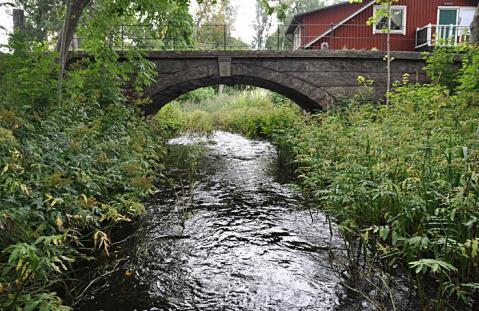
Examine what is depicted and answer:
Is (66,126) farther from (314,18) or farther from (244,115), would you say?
(314,18)

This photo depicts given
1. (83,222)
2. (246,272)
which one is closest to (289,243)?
(246,272)

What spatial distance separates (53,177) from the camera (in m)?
2.71

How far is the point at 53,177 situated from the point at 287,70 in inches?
327

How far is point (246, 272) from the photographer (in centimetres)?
356

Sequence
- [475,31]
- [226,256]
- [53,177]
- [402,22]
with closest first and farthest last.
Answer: [53,177]
[226,256]
[475,31]
[402,22]

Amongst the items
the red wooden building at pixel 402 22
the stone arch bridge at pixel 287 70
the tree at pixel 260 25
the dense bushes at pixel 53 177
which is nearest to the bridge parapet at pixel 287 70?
the stone arch bridge at pixel 287 70

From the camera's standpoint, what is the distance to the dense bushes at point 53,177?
7.45 feet

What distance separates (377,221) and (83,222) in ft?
8.20

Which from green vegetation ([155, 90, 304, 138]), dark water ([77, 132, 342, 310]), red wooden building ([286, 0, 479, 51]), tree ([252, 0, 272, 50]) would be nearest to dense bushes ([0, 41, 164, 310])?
dark water ([77, 132, 342, 310])

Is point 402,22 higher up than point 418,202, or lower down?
higher up

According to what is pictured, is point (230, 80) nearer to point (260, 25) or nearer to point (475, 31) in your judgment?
point (475, 31)

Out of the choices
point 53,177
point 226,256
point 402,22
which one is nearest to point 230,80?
point 226,256

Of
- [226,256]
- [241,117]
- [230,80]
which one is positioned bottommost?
[226,256]

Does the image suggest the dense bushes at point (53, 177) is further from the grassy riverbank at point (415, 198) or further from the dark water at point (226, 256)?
the grassy riverbank at point (415, 198)
